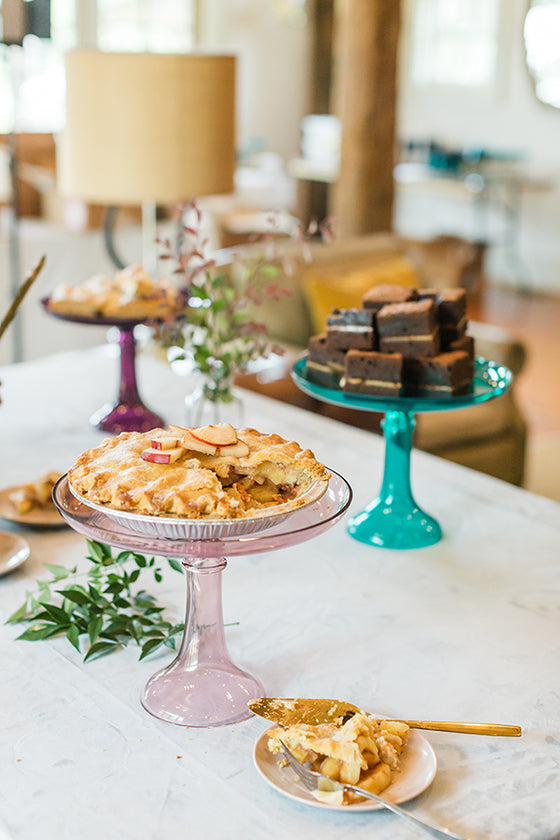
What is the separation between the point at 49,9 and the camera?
2.30 m

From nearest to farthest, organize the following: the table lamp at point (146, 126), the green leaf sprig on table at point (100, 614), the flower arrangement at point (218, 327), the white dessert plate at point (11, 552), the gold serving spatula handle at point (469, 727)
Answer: the gold serving spatula handle at point (469, 727), the green leaf sprig on table at point (100, 614), the white dessert plate at point (11, 552), the flower arrangement at point (218, 327), the table lamp at point (146, 126)

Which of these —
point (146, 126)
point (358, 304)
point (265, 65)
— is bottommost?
point (358, 304)

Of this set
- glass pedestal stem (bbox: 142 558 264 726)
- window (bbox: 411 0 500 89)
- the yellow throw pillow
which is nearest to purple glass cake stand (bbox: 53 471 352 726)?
glass pedestal stem (bbox: 142 558 264 726)

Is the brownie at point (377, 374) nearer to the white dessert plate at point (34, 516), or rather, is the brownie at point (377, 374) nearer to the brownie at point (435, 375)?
the brownie at point (435, 375)

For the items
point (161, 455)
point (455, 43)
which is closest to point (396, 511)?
point (161, 455)

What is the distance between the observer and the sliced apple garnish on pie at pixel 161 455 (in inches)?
35.8

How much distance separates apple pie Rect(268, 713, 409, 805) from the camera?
0.75 m

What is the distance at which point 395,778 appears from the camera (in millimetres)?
779

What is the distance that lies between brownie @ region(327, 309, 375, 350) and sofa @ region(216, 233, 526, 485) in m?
1.25

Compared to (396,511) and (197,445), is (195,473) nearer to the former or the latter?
(197,445)

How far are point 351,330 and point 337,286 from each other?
164cm

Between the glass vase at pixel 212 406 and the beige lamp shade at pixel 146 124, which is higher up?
the beige lamp shade at pixel 146 124

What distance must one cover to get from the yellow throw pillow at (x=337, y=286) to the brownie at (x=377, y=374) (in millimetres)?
1504

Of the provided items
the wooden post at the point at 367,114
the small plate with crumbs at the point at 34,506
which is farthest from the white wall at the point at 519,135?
the small plate with crumbs at the point at 34,506
